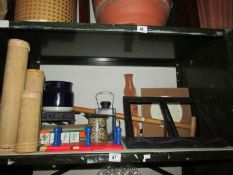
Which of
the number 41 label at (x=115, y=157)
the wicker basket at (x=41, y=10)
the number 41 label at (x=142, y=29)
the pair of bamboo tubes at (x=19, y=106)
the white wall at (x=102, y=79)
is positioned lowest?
the number 41 label at (x=115, y=157)

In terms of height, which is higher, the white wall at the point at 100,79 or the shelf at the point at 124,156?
the white wall at the point at 100,79

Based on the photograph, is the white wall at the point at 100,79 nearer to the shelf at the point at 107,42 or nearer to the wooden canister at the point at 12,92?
the shelf at the point at 107,42

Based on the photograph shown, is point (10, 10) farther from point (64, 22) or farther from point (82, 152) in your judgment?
point (82, 152)

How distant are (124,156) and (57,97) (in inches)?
15.3

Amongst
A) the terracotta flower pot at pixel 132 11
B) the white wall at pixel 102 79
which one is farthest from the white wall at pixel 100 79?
the terracotta flower pot at pixel 132 11

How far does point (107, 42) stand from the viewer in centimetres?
86

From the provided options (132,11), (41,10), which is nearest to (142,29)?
(132,11)

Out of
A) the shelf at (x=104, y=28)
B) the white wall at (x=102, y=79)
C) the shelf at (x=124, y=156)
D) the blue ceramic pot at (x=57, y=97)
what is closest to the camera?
the shelf at (x=124, y=156)

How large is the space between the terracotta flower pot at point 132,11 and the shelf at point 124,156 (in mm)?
441

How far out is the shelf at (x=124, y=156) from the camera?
575 millimetres

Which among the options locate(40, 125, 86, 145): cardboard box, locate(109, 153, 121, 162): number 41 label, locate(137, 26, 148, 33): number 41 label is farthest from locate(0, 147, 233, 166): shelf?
locate(137, 26, 148, 33): number 41 label

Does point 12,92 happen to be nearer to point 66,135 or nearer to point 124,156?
point 66,135


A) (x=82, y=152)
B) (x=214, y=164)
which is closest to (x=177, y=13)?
(x=214, y=164)

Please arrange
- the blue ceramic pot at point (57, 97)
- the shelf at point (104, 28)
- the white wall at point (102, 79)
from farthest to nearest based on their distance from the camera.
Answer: the white wall at point (102, 79), the blue ceramic pot at point (57, 97), the shelf at point (104, 28)
